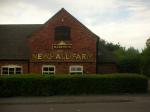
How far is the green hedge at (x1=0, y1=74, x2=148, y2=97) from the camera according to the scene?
30.5 metres

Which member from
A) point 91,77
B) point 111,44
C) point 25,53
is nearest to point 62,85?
point 91,77

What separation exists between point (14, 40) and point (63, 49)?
708 centimetres

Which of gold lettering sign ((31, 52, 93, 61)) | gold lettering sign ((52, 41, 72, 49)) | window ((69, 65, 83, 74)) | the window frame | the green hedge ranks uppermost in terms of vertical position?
the window frame

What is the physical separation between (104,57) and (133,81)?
11.0 meters

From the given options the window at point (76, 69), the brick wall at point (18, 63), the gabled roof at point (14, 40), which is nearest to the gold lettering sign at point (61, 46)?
the window at point (76, 69)

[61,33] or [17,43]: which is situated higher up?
[61,33]


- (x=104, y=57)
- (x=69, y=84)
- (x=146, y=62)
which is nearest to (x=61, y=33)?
(x=104, y=57)

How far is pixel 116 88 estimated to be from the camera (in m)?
32.2

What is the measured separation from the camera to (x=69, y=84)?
31.2m

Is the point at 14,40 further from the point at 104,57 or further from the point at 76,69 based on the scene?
the point at 104,57

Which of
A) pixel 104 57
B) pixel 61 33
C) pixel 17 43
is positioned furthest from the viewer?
pixel 17 43

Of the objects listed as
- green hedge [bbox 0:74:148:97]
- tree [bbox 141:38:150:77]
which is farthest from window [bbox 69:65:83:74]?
tree [bbox 141:38:150:77]

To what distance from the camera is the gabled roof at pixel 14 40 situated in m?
42.1

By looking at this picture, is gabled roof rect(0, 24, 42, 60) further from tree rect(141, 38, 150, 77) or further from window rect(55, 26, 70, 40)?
tree rect(141, 38, 150, 77)
